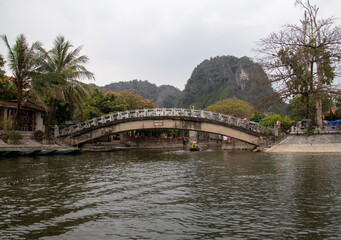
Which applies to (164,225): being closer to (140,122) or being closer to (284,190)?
(284,190)

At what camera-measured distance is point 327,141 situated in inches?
910

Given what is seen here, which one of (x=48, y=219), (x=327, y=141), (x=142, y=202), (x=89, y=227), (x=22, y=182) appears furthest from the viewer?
(x=327, y=141)

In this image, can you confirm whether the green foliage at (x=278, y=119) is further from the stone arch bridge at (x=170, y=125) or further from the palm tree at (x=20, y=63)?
the palm tree at (x=20, y=63)

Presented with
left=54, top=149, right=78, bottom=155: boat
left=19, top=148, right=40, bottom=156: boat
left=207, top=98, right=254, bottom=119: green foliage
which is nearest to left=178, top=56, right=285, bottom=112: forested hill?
left=207, top=98, right=254, bottom=119: green foliage

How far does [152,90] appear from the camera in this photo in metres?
163

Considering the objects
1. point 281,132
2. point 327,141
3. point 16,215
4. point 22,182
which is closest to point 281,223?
point 16,215

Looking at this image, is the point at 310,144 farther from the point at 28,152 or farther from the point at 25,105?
the point at 25,105

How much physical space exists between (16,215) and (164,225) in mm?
2779

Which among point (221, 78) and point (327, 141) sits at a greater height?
point (221, 78)

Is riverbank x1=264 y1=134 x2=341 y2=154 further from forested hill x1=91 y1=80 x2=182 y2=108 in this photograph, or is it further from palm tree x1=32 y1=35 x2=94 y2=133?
forested hill x1=91 y1=80 x2=182 y2=108

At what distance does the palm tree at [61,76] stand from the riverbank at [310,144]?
1908cm

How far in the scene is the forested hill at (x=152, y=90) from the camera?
Result: 5919 inches

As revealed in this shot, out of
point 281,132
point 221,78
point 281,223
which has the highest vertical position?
point 221,78

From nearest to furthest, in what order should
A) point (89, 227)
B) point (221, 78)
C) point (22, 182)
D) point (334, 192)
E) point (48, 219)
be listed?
point (89, 227) → point (48, 219) → point (334, 192) → point (22, 182) → point (221, 78)
